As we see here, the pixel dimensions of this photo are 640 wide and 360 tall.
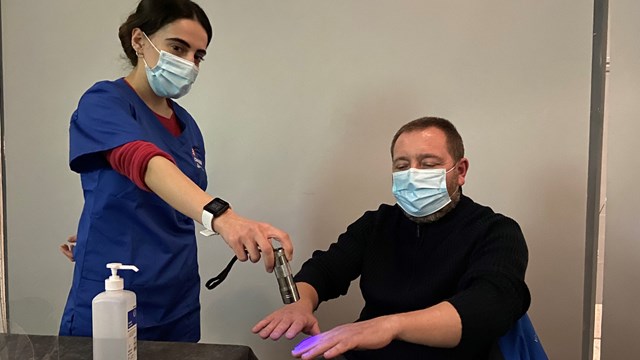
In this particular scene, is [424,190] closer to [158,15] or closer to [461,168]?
[461,168]

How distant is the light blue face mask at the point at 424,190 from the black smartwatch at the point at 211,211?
23.2 inches

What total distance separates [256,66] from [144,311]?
101 centimetres

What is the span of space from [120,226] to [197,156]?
342mm

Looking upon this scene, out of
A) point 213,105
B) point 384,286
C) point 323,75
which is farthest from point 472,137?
point 213,105

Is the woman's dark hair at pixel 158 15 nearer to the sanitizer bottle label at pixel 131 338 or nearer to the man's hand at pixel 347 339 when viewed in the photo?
the sanitizer bottle label at pixel 131 338

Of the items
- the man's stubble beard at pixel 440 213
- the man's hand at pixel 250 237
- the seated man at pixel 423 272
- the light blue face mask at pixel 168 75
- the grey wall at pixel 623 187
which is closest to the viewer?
the man's hand at pixel 250 237

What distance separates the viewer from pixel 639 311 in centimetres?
169

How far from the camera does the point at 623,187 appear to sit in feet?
5.53

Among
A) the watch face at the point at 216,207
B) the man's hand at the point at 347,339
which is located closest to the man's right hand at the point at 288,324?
the man's hand at the point at 347,339

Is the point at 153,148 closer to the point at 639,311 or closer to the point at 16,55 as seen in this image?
the point at 16,55

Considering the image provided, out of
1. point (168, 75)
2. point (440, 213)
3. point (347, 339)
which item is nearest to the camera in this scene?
point (347, 339)

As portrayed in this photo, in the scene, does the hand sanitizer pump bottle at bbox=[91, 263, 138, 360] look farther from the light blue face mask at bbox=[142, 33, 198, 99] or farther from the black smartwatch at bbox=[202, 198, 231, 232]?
the light blue face mask at bbox=[142, 33, 198, 99]

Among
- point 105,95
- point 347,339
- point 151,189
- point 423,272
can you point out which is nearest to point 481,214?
point 423,272

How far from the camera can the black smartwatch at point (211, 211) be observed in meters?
0.96
